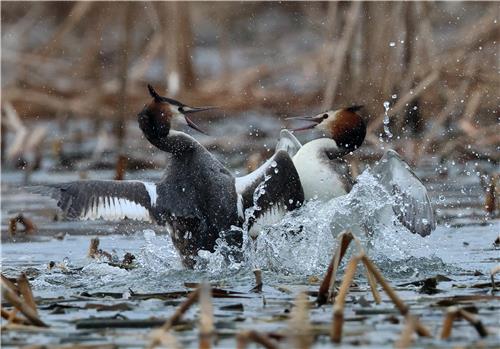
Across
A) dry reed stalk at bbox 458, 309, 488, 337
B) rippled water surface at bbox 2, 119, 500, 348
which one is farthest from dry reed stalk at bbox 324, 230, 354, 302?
dry reed stalk at bbox 458, 309, 488, 337

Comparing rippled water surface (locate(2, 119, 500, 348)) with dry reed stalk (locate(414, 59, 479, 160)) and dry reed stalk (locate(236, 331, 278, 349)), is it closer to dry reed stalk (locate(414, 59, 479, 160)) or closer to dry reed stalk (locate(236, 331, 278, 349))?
dry reed stalk (locate(236, 331, 278, 349))

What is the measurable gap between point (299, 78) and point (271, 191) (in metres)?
9.36

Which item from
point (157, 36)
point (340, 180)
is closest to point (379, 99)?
point (157, 36)

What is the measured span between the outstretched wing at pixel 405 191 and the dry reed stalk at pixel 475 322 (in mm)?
2633

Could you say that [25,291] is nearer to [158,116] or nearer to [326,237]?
[158,116]

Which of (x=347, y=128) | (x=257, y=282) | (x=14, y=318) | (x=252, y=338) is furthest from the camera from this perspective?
(x=347, y=128)

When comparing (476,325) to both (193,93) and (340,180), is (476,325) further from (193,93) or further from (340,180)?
(193,93)

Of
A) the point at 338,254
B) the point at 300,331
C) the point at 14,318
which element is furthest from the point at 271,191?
the point at 300,331

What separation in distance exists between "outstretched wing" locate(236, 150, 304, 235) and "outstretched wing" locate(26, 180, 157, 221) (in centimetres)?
60

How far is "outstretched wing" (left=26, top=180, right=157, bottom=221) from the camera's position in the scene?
6.96m

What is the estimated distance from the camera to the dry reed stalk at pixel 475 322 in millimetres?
4586

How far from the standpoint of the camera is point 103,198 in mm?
7004

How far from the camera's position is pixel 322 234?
7.18 m

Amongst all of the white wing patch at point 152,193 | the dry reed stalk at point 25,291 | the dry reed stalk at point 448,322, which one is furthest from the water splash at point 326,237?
the dry reed stalk at point 448,322
